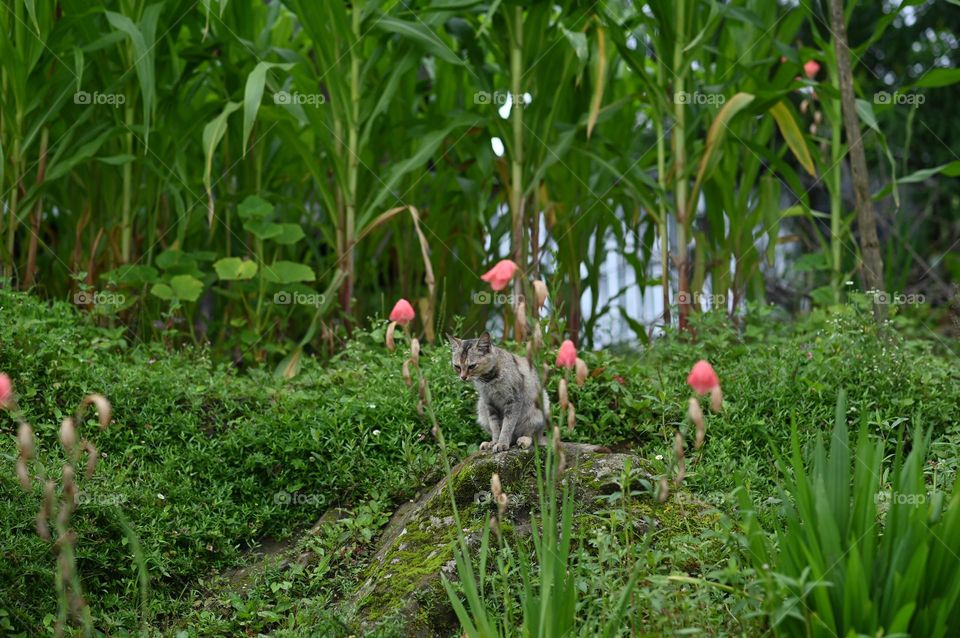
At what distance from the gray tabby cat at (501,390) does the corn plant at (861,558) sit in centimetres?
130

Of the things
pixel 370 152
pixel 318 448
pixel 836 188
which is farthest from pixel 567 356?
pixel 836 188

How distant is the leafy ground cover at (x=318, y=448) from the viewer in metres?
3.37

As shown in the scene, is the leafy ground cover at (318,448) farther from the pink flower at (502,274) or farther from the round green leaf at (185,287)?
the pink flower at (502,274)

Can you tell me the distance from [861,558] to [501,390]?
64.0 inches

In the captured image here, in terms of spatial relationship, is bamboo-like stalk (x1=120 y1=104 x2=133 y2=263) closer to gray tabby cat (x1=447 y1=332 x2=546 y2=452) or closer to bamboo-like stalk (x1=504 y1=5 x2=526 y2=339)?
bamboo-like stalk (x1=504 y1=5 x2=526 y2=339)

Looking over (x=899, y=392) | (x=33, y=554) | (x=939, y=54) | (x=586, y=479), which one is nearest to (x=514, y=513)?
(x=586, y=479)

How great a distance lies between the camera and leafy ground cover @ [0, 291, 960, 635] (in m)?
3.37

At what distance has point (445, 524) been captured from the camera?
3.61m

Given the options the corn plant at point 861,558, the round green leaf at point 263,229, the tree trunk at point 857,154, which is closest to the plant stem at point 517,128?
the round green leaf at point 263,229

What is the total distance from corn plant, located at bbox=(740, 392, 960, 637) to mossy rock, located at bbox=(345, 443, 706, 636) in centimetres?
78

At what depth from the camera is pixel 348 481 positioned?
163 inches

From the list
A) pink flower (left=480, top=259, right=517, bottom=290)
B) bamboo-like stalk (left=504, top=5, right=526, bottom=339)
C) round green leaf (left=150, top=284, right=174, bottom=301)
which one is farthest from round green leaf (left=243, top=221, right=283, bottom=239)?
pink flower (left=480, top=259, right=517, bottom=290)

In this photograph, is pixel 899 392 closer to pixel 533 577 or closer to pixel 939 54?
pixel 533 577

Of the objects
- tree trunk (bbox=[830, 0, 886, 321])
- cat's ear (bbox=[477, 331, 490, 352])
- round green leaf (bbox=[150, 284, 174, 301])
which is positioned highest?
tree trunk (bbox=[830, 0, 886, 321])
